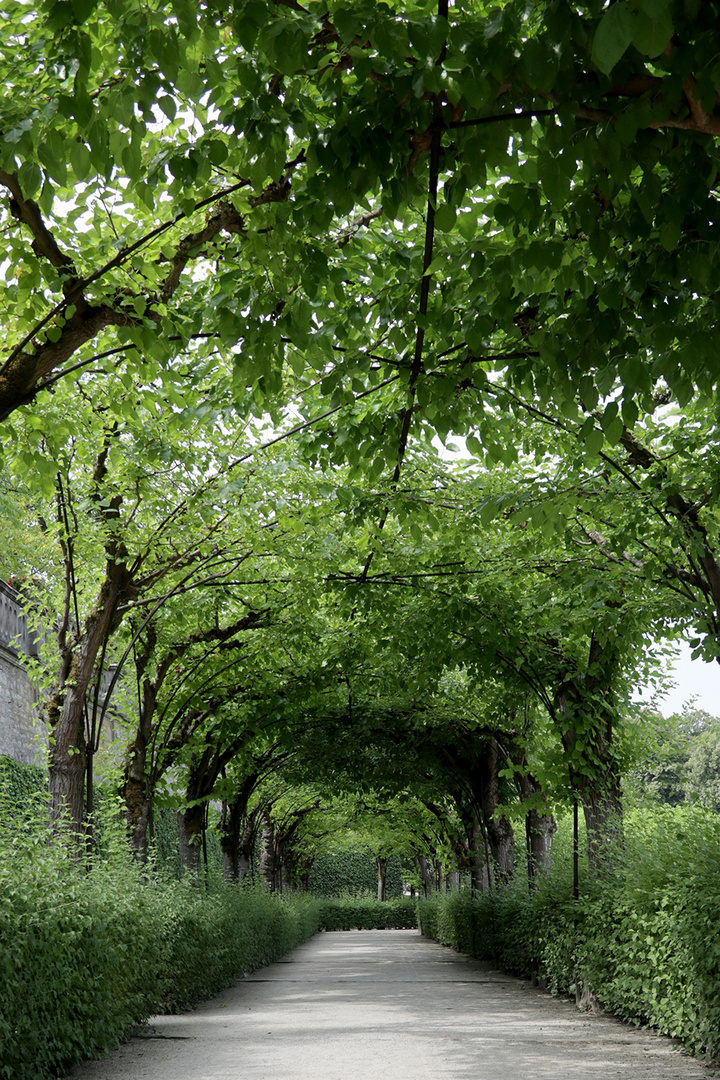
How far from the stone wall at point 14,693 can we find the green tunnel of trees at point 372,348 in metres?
1.21

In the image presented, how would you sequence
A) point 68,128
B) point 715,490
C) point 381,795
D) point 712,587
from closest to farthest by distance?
point 68,128
point 715,490
point 712,587
point 381,795

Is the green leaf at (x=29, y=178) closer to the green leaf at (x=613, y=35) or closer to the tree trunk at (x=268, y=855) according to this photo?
the green leaf at (x=613, y=35)

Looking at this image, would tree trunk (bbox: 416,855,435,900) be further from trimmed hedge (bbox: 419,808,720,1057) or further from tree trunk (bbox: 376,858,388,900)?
trimmed hedge (bbox: 419,808,720,1057)

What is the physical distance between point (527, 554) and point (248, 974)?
11.9 m

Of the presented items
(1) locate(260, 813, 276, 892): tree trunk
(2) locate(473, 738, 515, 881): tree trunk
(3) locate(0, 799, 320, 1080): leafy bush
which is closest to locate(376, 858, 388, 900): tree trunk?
(1) locate(260, 813, 276, 892): tree trunk

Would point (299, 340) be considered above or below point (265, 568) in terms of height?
below

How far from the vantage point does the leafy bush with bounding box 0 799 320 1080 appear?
5.22 m

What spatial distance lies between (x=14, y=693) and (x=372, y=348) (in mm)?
9617

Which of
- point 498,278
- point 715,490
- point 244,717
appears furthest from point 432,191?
point 244,717

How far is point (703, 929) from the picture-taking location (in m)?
6.58

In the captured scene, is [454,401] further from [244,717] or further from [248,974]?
[248,974]

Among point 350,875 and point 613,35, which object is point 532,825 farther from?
point 350,875

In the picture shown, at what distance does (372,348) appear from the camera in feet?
17.4

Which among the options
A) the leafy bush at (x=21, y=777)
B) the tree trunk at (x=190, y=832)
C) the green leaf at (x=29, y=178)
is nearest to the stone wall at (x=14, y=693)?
the leafy bush at (x=21, y=777)
